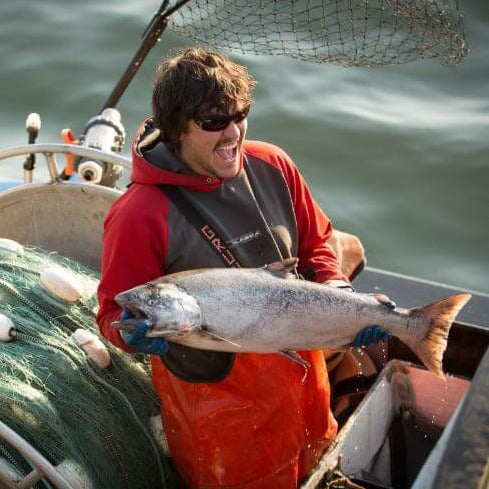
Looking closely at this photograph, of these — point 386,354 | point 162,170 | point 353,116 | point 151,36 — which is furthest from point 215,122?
point 353,116

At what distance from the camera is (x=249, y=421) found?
139 inches

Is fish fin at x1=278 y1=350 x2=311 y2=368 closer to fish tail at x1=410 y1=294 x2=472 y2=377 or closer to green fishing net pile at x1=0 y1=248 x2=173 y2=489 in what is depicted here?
fish tail at x1=410 y1=294 x2=472 y2=377

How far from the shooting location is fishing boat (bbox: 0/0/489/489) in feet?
11.9

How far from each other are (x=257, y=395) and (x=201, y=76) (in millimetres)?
1201

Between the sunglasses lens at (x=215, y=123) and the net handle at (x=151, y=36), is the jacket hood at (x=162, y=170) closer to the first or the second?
the sunglasses lens at (x=215, y=123)

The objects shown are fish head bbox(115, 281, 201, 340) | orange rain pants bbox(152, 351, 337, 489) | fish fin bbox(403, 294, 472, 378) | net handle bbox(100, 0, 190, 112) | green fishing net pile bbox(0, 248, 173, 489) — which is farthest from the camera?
net handle bbox(100, 0, 190, 112)

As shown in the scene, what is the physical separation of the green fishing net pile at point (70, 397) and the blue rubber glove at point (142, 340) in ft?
2.47

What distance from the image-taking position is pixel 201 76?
318 cm

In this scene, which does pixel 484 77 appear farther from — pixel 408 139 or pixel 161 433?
pixel 161 433

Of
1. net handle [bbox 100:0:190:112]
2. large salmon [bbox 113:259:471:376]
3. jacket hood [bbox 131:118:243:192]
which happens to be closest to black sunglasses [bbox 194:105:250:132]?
jacket hood [bbox 131:118:243:192]

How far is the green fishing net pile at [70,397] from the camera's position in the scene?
3623 mm

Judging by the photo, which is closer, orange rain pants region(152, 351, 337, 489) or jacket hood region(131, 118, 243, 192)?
jacket hood region(131, 118, 243, 192)

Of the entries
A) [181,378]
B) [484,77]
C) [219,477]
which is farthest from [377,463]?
[484,77]

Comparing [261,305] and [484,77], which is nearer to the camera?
[261,305]
